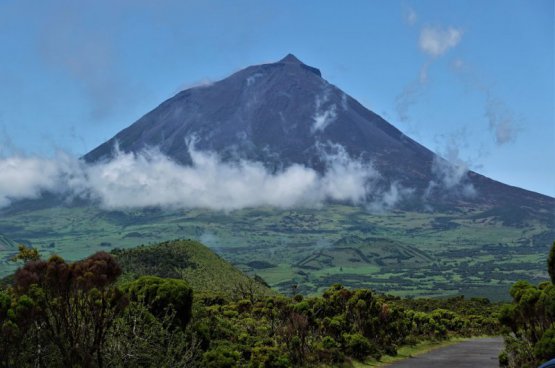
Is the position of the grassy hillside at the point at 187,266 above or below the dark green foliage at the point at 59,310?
below

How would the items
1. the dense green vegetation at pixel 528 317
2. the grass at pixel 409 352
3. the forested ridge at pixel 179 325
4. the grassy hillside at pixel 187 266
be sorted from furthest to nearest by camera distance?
the grassy hillside at pixel 187 266 < the grass at pixel 409 352 < the dense green vegetation at pixel 528 317 < the forested ridge at pixel 179 325

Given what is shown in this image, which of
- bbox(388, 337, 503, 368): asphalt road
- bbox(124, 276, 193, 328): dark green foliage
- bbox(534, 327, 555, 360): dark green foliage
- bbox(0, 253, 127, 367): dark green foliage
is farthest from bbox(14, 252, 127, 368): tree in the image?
bbox(388, 337, 503, 368): asphalt road

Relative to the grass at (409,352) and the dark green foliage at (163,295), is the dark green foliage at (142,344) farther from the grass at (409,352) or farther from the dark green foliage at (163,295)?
the grass at (409,352)

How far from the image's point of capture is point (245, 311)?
34.6m

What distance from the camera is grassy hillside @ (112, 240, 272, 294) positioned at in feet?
187

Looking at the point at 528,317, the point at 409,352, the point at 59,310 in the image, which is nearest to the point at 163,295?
the point at 59,310

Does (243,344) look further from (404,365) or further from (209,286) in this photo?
(209,286)

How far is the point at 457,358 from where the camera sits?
90.8 feet

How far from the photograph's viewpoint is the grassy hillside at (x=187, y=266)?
56.9m

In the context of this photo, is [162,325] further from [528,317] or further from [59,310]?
[528,317]

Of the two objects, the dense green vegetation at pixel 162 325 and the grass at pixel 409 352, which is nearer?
the dense green vegetation at pixel 162 325

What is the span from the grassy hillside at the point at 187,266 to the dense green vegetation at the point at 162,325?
1871 centimetres

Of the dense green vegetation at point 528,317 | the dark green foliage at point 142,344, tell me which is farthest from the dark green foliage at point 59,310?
the dense green vegetation at point 528,317

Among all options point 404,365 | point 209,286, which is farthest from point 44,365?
point 209,286
